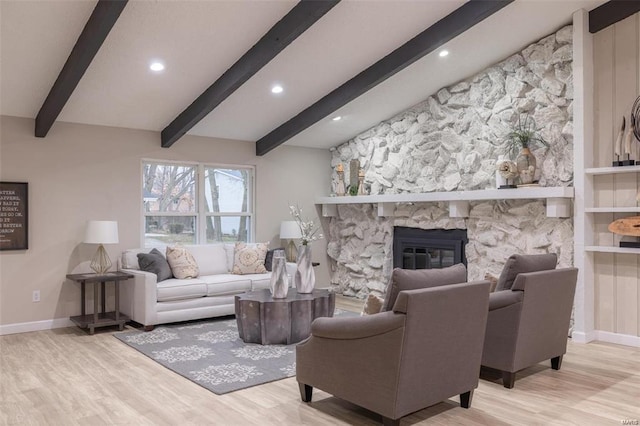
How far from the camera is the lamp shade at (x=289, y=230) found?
23.5 ft

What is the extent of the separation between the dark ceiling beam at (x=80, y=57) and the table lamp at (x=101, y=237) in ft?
3.73

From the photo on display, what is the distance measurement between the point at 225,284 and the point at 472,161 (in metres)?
3.25

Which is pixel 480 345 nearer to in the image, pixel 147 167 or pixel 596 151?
pixel 596 151

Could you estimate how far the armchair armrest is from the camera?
106 inches

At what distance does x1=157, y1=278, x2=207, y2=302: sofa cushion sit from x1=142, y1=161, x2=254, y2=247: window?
3.24 feet

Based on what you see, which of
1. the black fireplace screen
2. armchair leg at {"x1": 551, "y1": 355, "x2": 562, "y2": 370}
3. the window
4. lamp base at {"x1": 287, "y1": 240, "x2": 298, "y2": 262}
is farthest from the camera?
lamp base at {"x1": 287, "y1": 240, "x2": 298, "y2": 262}

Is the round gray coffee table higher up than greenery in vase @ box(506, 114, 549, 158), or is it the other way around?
greenery in vase @ box(506, 114, 549, 158)

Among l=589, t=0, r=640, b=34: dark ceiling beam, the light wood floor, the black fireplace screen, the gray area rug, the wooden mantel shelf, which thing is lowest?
the light wood floor

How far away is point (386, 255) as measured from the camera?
7.06 m

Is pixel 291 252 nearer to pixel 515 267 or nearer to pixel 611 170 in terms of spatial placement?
pixel 515 267

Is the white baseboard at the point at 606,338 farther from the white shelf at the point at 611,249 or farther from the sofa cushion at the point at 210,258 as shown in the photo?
the sofa cushion at the point at 210,258

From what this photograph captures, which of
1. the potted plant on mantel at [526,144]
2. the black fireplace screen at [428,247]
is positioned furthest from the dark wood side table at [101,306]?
the potted plant on mantel at [526,144]

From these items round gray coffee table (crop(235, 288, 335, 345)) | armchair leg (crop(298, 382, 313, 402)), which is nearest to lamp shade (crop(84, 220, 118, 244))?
round gray coffee table (crop(235, 288, 335, 345))

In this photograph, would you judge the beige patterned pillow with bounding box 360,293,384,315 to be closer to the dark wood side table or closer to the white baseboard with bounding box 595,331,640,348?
the white baseboard with bounding box 595,331,640,348
